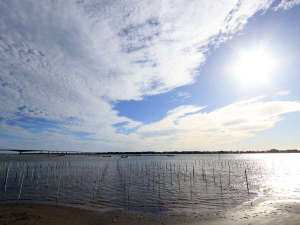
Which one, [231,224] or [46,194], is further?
[46,194]

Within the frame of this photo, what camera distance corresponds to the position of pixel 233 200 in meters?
23.3

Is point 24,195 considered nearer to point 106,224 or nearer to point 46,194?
point 46,194

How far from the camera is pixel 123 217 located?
53.6 feet

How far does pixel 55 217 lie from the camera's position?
16.0 meters

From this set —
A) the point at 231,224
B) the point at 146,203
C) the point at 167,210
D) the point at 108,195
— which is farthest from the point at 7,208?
the point at 231,224

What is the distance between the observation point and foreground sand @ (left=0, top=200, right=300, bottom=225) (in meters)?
15.0

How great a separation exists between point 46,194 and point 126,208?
526 inches

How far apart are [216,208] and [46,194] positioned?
22156 mm

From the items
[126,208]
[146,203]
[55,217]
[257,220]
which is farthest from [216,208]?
[55,217]

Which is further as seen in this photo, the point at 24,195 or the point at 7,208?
the point at 24,195

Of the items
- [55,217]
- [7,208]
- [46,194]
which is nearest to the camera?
[55,217]

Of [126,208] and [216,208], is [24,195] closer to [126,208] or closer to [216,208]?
[126,208]

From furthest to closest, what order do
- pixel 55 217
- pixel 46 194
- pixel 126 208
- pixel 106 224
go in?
1. pixel 46 194
2. pixel 126 208
3. pixel 55 217
4. pixel 106 224

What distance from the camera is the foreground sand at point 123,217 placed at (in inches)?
590
